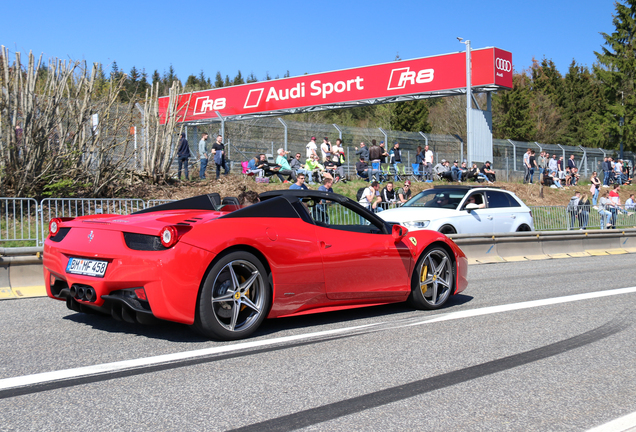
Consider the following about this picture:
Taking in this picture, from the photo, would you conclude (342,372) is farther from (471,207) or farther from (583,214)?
(583,214)

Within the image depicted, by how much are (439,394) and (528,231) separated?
11563 mm

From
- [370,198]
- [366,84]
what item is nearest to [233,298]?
[370,198]

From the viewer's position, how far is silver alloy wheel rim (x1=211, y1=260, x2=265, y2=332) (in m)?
5.01

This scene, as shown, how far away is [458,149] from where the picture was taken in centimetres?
2898

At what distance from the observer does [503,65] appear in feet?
86.9

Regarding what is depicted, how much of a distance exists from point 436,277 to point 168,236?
3.30 m

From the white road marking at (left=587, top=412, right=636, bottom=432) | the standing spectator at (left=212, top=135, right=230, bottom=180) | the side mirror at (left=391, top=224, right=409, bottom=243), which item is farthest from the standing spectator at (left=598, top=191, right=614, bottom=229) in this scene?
the white road marking at (left=587, top=412, right=636, bottom=432)

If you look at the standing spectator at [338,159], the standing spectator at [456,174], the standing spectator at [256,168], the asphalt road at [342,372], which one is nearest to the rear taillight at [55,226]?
the asphalt road at [342,372]

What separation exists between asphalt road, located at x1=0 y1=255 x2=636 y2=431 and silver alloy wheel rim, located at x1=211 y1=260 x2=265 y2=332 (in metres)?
0.21

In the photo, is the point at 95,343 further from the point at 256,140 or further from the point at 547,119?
the point at 547,119

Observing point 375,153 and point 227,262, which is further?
point 375,153

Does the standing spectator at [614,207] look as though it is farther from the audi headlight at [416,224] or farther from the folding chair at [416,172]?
the audi headlight at [416,224]

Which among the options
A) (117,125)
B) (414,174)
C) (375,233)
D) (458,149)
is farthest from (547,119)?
(375,233)

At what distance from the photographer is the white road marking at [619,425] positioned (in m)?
3.30
